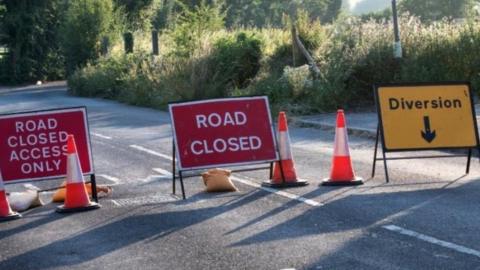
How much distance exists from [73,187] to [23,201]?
2.60 ft

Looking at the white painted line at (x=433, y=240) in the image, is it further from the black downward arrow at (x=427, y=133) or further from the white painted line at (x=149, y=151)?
the white painted line at (x=149, y=151)

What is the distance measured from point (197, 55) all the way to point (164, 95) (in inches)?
72.3

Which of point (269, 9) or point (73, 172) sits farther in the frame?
point (269, 9)

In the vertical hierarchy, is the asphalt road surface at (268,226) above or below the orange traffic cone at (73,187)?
below

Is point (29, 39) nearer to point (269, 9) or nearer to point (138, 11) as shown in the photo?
point (138, 11)

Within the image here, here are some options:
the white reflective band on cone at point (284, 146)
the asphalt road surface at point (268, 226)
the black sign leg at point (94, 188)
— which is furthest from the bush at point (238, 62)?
the black sign leg at point (94, 188)

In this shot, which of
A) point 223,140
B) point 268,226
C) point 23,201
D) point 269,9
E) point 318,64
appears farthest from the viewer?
point 269,9

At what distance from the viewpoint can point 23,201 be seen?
10.7 metres

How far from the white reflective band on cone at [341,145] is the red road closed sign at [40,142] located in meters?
3.08

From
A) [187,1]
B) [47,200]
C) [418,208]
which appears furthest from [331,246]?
[187,1]

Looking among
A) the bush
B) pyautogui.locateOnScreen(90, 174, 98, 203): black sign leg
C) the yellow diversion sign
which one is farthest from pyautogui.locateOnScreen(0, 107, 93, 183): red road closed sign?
the bush

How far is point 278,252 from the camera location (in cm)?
771

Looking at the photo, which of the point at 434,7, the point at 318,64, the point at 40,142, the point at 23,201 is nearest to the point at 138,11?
the point at 434,7

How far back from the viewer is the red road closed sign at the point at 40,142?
11.1 meters
